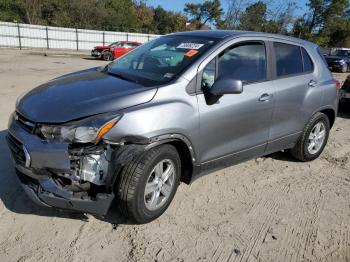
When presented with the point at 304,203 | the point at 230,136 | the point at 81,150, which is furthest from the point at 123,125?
the point at 304,203

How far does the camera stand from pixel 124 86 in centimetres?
341

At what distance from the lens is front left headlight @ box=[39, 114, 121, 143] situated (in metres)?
2.88

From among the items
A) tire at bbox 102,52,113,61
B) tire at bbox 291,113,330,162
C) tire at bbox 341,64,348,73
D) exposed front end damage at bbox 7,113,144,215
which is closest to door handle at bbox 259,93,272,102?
tire at bbox 291,113,330,162

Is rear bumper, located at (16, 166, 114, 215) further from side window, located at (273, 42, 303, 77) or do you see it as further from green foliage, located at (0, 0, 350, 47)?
green foliage, located at (0, 0, 350, 47)

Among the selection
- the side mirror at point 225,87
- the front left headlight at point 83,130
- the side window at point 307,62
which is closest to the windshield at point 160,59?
the side mirror at point 225,87

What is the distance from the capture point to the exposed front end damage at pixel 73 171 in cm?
289

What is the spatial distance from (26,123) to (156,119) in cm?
116

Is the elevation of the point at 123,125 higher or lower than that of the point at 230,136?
higher

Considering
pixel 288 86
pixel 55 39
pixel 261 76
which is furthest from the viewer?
pixel 55 39

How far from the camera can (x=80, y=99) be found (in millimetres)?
3152

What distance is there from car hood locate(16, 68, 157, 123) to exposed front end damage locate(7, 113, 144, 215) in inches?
9.2

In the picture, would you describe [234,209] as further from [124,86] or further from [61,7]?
[61,7]

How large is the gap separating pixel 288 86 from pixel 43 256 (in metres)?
3.32

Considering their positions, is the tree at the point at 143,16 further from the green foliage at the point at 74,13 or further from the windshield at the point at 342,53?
the windshield at the point at 342,53
